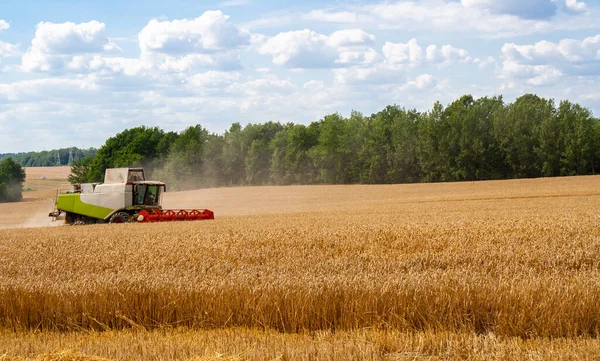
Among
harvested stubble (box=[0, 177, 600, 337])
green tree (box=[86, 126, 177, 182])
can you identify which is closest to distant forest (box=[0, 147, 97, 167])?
green tree (box=[86, 126, 177, 182])

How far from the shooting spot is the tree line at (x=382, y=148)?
2398 inches

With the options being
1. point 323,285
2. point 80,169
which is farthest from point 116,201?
point 80,169

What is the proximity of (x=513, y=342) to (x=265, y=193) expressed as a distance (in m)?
51.1

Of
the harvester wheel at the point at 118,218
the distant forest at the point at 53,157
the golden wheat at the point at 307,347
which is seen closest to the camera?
the golden wheat at the point at 307,347

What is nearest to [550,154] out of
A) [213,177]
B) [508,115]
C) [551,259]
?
[508,115]

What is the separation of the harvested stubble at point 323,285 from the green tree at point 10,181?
75922mm

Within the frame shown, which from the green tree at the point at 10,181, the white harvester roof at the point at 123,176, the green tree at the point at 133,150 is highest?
the green tree at the point at 133,150

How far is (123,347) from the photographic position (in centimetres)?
666

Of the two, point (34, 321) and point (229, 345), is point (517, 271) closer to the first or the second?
point (229, 345)

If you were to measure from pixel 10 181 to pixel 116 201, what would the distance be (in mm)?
67917

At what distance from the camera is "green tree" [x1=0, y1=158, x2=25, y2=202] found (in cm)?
8175

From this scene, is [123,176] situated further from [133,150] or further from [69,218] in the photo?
[133,150]

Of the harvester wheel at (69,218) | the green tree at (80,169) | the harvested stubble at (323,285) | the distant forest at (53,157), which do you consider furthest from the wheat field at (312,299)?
the distant forest at (53,157)

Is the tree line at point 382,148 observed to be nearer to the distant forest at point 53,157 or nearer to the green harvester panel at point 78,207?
the green harvester panel at point 78,207
